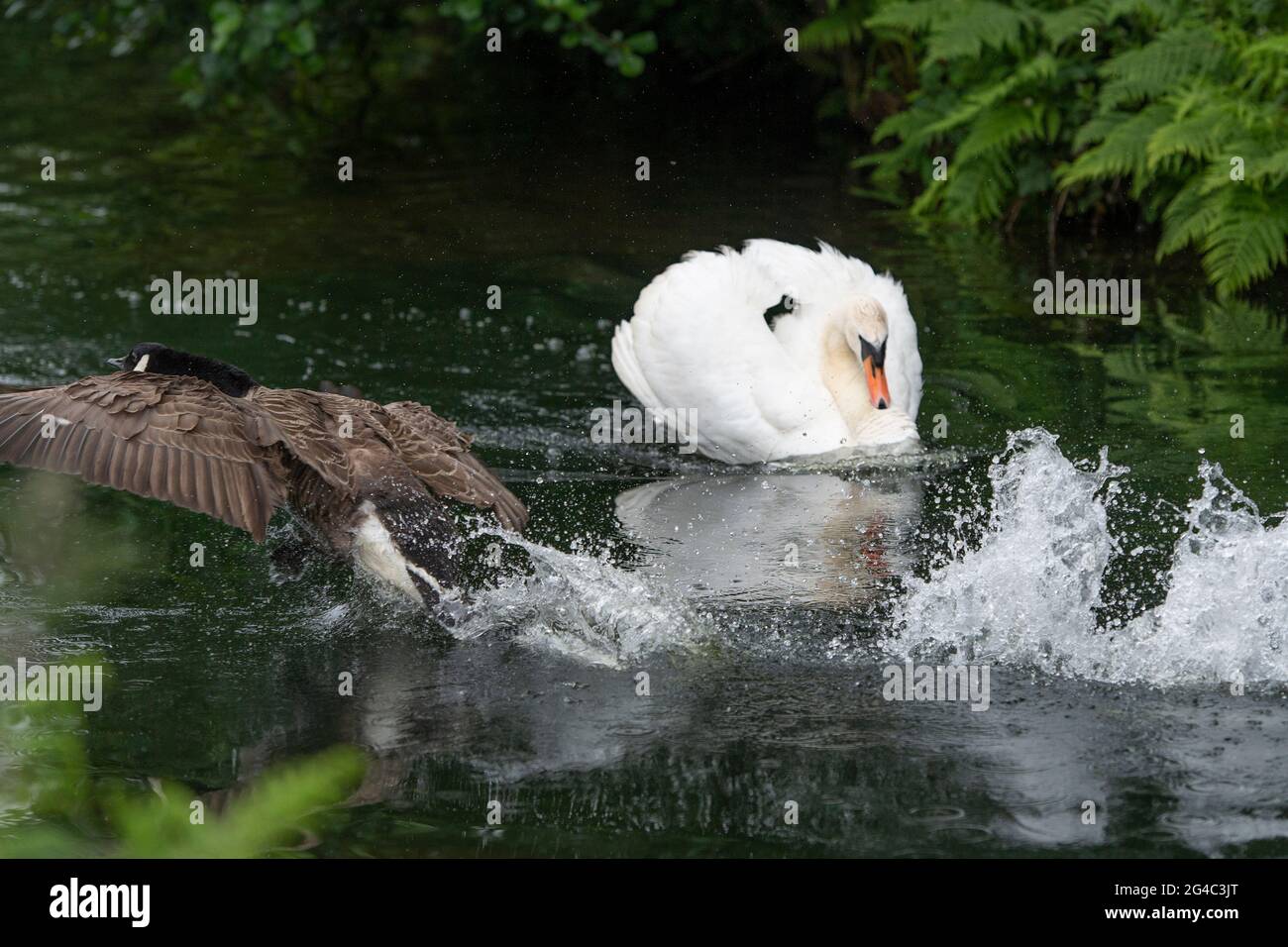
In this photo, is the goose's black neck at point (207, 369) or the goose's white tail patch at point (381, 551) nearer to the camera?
the goose's white tail patch at point (381, 551)

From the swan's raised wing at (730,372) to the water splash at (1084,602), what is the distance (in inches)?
74.6

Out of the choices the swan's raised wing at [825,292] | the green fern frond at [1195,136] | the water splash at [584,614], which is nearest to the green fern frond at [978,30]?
the green fern frond at [1195,136]

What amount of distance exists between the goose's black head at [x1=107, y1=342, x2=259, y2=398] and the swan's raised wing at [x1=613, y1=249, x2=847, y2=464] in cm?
255

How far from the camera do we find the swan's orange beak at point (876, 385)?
29.1ft

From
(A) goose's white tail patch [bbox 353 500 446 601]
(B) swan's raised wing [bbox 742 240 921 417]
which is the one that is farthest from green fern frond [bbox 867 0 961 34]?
(A) goose's white tail patch [bbox 353 500 446 601]

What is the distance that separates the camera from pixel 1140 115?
12508 mm

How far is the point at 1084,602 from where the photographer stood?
21.3 feet

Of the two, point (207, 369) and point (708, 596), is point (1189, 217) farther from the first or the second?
point (207, 369)

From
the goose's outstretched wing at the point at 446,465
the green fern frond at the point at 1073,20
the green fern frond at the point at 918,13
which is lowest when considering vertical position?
the goose's outstretched wing at the point at 446,465

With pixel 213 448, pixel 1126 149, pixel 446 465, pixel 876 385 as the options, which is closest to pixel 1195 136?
pixel 1126 149

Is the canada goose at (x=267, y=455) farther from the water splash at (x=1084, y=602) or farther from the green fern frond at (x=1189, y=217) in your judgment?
the green fern frond at (x=1189, y=217)

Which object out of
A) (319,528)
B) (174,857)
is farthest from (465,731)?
(174,857)

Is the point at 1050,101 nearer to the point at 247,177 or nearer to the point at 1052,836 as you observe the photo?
the point at 247,177

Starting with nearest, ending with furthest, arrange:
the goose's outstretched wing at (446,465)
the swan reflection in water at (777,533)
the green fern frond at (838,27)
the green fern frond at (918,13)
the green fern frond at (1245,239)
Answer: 1. the goose's outstretched wing at (446,465)
2. the swan reflection in water at (777,533)
3. the green fern frond at (1245,239)
4. the green fern frond at (918,13)
5. the green fern frond at (838,27)
